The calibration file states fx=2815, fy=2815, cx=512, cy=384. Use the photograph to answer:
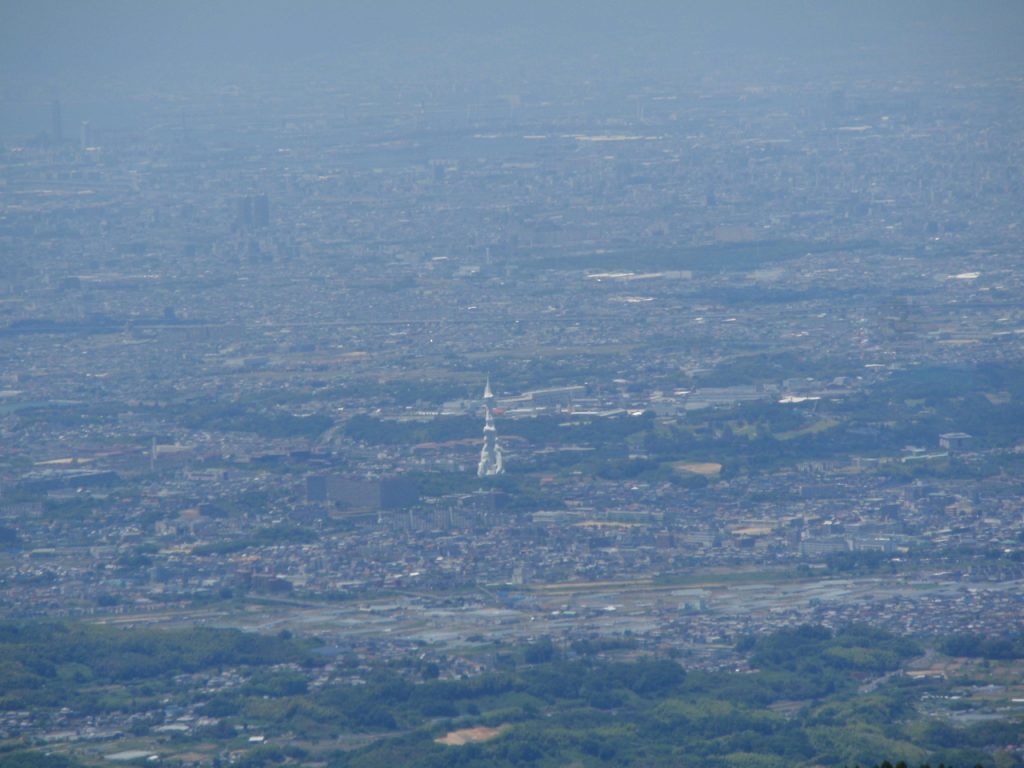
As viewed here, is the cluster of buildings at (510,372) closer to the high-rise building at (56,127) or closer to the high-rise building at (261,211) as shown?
the high-rise building at (261,211)

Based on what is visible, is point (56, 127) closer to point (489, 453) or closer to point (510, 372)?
point (510, 372)

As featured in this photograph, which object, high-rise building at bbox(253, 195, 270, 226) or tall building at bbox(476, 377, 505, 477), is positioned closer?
tall building at bbox(476, 377, 505, 477)

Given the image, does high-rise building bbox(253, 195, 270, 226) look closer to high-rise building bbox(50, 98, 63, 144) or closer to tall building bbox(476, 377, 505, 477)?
high-rise building bbox(50, 98, 63, 144)

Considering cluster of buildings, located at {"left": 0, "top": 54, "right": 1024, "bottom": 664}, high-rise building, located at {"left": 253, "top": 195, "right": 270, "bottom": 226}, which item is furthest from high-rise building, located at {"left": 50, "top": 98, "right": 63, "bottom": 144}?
high-rise building, located at {"left": 253, "top": 195, "right": 270, "bottom": 226}

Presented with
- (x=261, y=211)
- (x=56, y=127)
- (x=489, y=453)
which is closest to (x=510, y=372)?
(x=489, y=453)

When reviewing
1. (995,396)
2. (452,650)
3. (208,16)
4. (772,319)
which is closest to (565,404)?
(995,396)

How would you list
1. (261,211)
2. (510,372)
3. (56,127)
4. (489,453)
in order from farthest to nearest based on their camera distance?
(56,127)
(261,211)
(510,372)
(489,453)

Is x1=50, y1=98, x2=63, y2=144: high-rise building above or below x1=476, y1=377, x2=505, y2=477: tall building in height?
above

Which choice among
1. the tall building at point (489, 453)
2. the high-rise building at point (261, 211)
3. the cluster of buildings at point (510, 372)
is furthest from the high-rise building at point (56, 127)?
the tall building at point (489, 453)

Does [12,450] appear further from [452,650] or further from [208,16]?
[208,16]

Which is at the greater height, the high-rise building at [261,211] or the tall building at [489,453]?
the high-rise building at [261,211]

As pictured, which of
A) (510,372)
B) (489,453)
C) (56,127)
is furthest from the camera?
(56,127)
